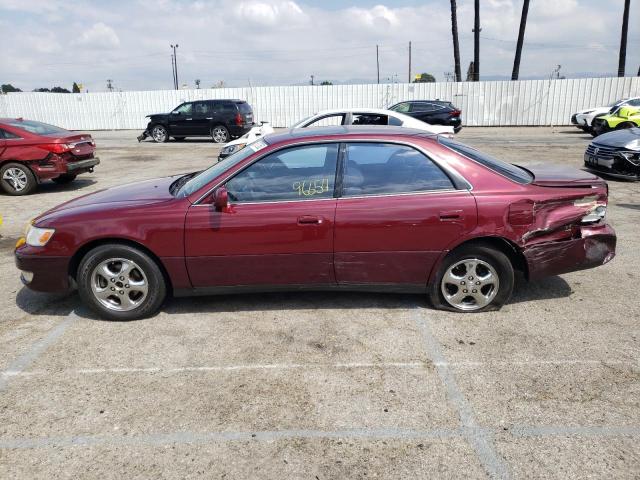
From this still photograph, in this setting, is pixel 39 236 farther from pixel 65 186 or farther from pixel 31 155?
pixel 65 186

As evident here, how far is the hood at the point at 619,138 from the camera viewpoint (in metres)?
9.97

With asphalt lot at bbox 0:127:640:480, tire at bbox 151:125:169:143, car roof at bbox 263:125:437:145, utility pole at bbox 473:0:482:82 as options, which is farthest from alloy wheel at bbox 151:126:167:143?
utility pole at bbox 473:0:482:82

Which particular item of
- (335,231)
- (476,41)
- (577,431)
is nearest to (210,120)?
(335,231)

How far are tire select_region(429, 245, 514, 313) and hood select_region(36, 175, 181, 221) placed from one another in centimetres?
238

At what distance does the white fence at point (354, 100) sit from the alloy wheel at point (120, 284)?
24933 mm

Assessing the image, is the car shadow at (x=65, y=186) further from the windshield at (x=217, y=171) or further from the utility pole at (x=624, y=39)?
the utility pole at (x=624, y=39)

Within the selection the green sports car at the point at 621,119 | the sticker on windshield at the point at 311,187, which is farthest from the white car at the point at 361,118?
the green sports car at the point at 621,119

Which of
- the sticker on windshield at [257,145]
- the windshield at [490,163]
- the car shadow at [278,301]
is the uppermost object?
the sticker on windshield at [257,145]

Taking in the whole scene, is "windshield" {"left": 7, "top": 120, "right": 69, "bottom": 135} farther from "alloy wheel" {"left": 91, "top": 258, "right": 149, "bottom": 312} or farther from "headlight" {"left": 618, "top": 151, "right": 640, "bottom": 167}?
"headlight" {"left": 618, "top": 151, "right": 640, "bottom": 167}

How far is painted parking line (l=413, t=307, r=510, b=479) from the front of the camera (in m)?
2.51

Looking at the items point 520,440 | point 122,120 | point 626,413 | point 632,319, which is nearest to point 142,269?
point 520,440

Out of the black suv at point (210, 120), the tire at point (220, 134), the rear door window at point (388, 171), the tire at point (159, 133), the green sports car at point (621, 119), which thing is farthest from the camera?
the tire at point (159, 133)

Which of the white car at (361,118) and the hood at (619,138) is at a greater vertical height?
the white car at (361,118)

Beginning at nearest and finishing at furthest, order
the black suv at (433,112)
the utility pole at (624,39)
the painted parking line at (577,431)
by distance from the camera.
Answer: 1. the painted parking line at (577,431)
2. the black suv at (433,112)
3. the utility pole at (624,39)
